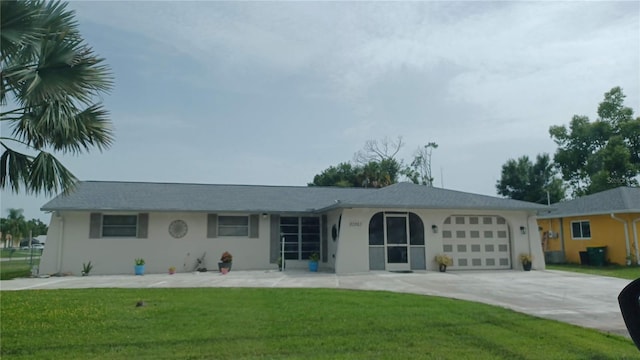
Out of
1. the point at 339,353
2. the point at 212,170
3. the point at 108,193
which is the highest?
the point at 212,170

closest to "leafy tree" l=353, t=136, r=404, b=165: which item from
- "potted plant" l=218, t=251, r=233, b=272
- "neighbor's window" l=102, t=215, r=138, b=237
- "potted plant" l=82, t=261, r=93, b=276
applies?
"potted plant" l=218, t=251, r=233, b=272

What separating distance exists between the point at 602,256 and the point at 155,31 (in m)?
20.4

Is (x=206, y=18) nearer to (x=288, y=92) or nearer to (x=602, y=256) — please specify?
(x=288, y=92)

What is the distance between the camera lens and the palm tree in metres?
7.50

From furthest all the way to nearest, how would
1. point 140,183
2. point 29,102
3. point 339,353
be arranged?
point 140,183, point 29,102, point 339,353

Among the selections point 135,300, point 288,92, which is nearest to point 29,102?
point 135,300

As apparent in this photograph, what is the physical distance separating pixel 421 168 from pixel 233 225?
27.6 meters

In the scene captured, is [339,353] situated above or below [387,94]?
below

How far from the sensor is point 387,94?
14.6 m

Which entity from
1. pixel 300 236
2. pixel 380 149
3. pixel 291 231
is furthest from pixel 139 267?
pixel 380 149

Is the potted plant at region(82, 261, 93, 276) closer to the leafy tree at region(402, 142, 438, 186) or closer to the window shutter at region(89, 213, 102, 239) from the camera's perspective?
the window shutter at region(89, 213, 102, 239)

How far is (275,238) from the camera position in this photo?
756 inches

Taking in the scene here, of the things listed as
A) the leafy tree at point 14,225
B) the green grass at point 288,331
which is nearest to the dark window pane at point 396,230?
the green grass at point 288,331

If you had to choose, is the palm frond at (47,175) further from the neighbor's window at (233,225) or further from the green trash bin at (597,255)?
the green trash bin at (597,255)
